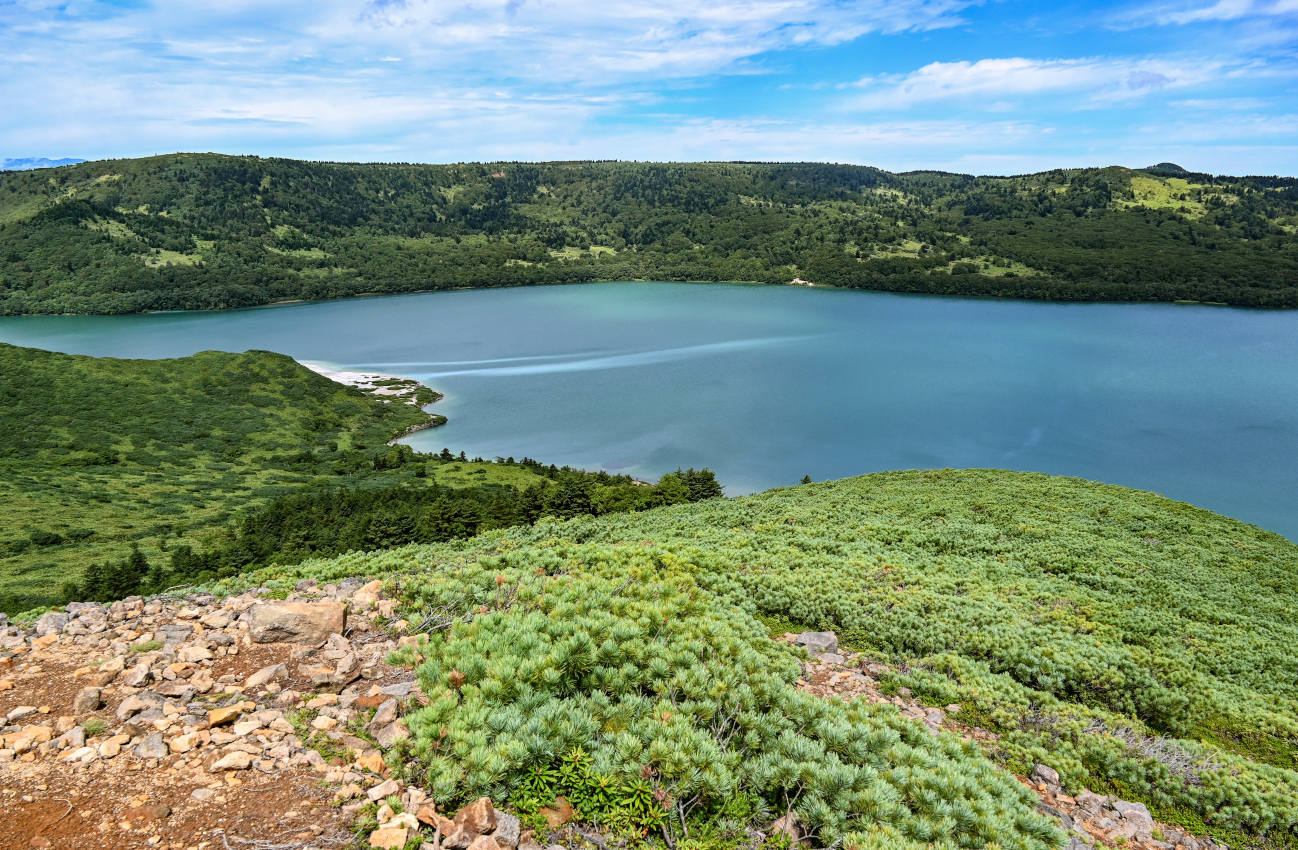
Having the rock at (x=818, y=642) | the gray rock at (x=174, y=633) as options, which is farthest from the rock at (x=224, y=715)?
the rock at (x=818, y=642)

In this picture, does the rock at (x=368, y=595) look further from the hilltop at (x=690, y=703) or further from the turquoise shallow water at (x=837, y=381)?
the turquoise shallow water at (x=837, y=381)

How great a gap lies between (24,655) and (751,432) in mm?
68967

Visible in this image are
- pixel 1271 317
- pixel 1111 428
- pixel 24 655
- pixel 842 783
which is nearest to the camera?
pixel 842 783

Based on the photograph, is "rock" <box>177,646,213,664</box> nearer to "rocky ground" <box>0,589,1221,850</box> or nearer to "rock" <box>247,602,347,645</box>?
"rocky ground" <box>0,589,1221,850</box>

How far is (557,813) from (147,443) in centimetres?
8215

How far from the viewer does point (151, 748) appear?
641 cm

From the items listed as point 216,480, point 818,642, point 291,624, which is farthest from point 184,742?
point 216,480

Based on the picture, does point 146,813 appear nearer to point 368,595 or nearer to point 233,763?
point 233,763

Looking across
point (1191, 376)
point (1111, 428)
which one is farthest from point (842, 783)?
point (1191, 376)

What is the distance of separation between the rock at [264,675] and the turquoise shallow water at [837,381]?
52573 mm

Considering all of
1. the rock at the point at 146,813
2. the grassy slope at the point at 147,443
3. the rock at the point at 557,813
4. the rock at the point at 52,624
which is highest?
the rock at the point at 146,813

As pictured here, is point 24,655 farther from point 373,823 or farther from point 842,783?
point 842,783

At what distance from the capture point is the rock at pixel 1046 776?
844 cm

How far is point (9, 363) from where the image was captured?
74.8m
